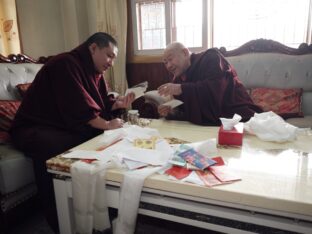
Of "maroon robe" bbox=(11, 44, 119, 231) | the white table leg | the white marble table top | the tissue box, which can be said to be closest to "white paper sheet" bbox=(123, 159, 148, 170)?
the white marble table top

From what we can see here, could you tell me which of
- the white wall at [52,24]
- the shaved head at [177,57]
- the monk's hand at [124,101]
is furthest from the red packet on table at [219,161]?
the white wall at [52,24]

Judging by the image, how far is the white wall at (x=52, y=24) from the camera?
3.03 metres

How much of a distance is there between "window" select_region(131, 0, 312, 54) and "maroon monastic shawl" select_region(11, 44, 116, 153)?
5.28 feet

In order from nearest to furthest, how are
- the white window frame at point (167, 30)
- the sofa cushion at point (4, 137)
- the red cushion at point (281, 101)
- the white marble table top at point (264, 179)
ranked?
1. the white marble table top at point (264, 179)
2. the sofa cushion at point (4, 137)
3. the red cushion at point (281, 101)
4. the white window frame at point (167, 30)

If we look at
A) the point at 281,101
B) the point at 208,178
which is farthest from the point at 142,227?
the point at 281,101

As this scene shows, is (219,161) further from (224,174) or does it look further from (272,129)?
(272,129)

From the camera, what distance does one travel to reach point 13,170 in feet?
4.22

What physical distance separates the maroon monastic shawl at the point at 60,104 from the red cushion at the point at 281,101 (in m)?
1.41

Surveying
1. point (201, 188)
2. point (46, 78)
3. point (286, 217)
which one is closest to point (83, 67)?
point (46, 78)

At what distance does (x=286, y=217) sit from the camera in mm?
676

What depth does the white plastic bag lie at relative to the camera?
1.09 meters

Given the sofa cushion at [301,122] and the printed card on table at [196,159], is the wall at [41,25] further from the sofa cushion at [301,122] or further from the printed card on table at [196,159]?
the printed card on table at [196,159]

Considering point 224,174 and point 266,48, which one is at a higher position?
point 266,48

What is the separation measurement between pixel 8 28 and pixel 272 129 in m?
3.49
